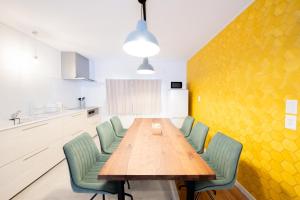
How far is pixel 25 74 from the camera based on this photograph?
7.98 ft

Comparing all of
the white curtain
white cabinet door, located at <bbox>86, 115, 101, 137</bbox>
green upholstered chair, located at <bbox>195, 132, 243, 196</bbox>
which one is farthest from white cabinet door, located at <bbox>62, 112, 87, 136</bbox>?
green upholstered chair, located at <bbox>195, 132, 243, 196</bbox>

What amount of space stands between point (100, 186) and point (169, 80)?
3.67 m

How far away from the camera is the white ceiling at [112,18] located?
5.41 ft

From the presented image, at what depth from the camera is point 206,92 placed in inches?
118

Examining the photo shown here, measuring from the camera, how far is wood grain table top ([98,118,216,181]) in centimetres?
100

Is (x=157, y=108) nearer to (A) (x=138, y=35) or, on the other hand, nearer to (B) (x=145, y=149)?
(B) (x=145, y=149)

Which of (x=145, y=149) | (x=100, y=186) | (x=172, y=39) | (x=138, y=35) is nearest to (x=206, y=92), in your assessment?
(x=172, y=39)

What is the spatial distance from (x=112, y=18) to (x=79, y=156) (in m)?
1.87

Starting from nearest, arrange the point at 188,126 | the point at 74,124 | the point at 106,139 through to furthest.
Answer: the point at 106,139 → the point at 188,126 → the point at 74,124

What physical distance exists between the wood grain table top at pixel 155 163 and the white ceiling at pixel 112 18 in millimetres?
1712

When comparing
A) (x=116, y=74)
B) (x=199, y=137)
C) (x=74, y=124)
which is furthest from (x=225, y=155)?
(x=116, y=74)

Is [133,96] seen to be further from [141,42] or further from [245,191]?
[245,191]

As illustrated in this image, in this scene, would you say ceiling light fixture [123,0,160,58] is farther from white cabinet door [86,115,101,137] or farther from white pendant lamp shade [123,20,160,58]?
white cabinet door [86,115,101,137]

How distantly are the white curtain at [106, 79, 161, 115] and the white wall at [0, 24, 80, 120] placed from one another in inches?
54.8
